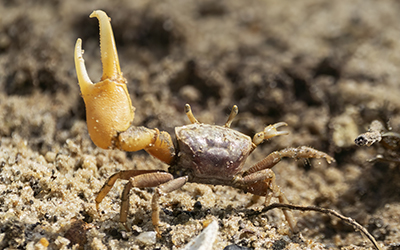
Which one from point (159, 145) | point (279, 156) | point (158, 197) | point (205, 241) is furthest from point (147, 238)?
point (279, 156)

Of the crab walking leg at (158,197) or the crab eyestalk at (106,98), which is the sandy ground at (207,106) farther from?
the crab eyestalk at (106,98)

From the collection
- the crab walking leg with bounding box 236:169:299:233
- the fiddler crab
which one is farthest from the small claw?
the crab walking leg with bounding box 236:169:299:233

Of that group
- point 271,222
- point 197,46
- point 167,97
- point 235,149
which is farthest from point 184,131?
point 197,46

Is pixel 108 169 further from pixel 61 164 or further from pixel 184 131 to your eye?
pixel 184 131

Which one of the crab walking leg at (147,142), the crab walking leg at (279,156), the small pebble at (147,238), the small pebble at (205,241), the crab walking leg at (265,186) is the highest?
the crab walking leg at (279,156)

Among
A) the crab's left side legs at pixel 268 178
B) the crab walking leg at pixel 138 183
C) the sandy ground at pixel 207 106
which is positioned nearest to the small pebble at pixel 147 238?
the sandy ground at pixel 207 106

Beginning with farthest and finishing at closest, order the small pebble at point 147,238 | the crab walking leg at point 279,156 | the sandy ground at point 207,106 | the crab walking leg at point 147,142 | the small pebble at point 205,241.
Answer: the crab walking leg at point 279,156
the sandy ground at point 207,106
the crab walking leg at point 147,142
the small pebble at point 147,238
the small pebble at point 205,241

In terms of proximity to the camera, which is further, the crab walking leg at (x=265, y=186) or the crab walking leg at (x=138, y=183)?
the crab walking leg at (x=265, y=186)
